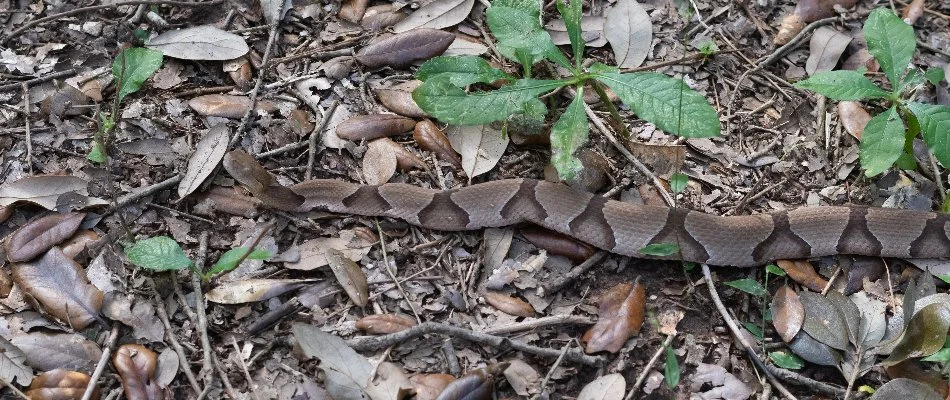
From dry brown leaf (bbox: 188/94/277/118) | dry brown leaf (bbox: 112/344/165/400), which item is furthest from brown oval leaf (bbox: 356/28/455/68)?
dry brown leaf (bbox: 112/344/165/400)

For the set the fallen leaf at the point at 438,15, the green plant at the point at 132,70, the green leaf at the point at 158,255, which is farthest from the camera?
the fallen leaf at the point at 438,15

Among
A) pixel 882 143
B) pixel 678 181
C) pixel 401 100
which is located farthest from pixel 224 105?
pixel 882 143

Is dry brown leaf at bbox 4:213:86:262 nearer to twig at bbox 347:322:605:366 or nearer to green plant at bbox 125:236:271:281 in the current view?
green plant at bbox 125:236:271:281

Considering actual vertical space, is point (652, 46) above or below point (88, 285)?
above

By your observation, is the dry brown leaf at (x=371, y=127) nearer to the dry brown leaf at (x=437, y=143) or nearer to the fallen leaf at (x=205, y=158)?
the dry brown leaf at (x=437, y=143)

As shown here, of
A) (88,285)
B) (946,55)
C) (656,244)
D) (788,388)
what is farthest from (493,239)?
(946,55)

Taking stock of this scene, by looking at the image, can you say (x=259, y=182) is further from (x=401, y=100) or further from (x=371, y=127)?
(x=401, y=100)

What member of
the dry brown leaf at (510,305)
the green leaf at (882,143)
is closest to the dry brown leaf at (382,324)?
the dry brown leaf at (510,305)

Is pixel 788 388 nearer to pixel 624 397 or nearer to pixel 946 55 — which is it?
pixel 624 397
